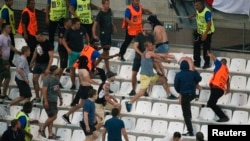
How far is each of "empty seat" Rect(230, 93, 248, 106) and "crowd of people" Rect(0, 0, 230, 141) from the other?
449 millimetres

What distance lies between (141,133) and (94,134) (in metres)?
1.08

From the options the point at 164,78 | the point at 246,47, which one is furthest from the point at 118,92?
the point at 246,47

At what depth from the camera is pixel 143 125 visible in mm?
28953

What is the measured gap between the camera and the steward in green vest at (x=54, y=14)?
101 feet

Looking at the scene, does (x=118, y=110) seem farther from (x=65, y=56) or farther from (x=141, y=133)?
(x=65, y=56)

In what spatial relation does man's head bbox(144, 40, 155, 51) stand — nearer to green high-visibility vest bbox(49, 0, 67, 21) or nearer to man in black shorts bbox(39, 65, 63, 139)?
man in black shorts bbox(39, 65, 63, 139)

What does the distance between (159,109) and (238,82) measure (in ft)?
6.08

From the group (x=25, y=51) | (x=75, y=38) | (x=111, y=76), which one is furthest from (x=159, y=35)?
(x=25, y=51)

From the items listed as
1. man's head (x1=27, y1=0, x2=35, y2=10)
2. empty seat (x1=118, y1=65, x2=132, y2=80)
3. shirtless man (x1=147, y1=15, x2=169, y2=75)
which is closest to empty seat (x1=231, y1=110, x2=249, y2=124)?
shirtless man (x1=147, y1=15, x2=169, y2=75)

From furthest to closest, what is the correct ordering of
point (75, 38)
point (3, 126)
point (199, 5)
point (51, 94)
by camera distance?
point (75, 38), point (3, 126), point (199, 5), point (51, 94)

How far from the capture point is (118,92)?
29922 millimetres

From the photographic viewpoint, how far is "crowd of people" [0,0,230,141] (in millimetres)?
27891

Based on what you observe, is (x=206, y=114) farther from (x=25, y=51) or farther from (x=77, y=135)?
(x=25, y=51)

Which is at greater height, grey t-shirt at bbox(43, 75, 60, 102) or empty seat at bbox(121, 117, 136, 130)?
grey t-shirt at bbox(43, 75, 60, 102)
